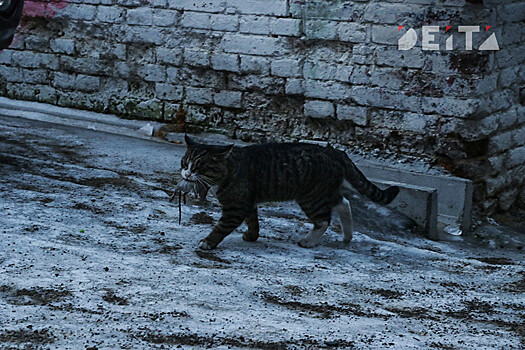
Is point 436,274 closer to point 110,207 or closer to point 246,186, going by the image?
point 246,186

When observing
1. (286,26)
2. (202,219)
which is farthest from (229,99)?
(202,219)

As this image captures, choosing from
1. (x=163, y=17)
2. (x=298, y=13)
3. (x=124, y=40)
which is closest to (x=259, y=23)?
(x=298, y=13)

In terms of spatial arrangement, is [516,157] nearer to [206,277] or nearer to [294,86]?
[294,86]

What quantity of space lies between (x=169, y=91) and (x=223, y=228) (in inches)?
112

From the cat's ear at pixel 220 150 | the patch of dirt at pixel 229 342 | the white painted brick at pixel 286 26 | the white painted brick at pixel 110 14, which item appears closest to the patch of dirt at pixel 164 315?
the patch of dirt at pixel 229 342

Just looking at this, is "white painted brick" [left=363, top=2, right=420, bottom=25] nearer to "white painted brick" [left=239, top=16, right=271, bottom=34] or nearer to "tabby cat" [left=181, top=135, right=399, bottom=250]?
"white painted brick" [left=239, top=16, right=271, bottom=34]

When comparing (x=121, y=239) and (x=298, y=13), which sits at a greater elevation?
(x=298, y=13)

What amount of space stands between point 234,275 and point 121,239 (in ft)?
2.73

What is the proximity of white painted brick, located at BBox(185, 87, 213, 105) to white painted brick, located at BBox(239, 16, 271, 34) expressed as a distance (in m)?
0.67

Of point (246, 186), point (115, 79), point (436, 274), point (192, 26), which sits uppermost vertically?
point (192, 26)

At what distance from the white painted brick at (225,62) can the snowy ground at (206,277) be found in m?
1.17

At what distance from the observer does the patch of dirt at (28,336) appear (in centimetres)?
274

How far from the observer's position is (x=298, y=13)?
6.05 m

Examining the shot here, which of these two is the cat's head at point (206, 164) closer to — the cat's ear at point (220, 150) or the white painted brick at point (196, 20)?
the cat's ear at point (220, 150)
